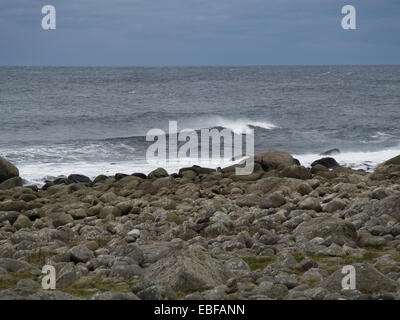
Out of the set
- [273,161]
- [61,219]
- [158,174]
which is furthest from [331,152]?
Answer: [61,219]

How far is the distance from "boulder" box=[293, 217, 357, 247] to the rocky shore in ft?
0.06

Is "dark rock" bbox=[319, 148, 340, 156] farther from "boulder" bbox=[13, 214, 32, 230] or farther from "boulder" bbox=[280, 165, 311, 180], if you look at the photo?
"boulder" bbox=[13, 214, 32, 230]

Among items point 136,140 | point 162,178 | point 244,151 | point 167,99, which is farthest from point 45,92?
point 162,178

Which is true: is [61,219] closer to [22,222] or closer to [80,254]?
[22,222]

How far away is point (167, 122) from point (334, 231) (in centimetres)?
3747

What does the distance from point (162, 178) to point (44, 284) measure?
1155 centimetres

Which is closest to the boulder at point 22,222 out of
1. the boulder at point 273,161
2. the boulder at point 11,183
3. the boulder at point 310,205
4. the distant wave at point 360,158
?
the boulder at point 310,205

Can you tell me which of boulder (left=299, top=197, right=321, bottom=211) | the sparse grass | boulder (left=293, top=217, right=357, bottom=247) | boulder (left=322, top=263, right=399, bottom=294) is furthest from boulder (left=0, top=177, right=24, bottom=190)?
boulder (left=322, top=263, right=399, bottom=294)

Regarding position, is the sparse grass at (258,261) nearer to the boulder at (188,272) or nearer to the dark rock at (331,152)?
the boulder at (188,272)

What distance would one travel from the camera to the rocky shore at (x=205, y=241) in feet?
24.0

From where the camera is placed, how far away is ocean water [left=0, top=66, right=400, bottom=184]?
29.1 m

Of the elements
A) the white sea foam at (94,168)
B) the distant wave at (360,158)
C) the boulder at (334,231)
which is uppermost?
the boulder at (334,231)

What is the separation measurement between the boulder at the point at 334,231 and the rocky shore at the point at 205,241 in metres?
0.02

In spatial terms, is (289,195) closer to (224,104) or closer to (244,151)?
(244,151)
